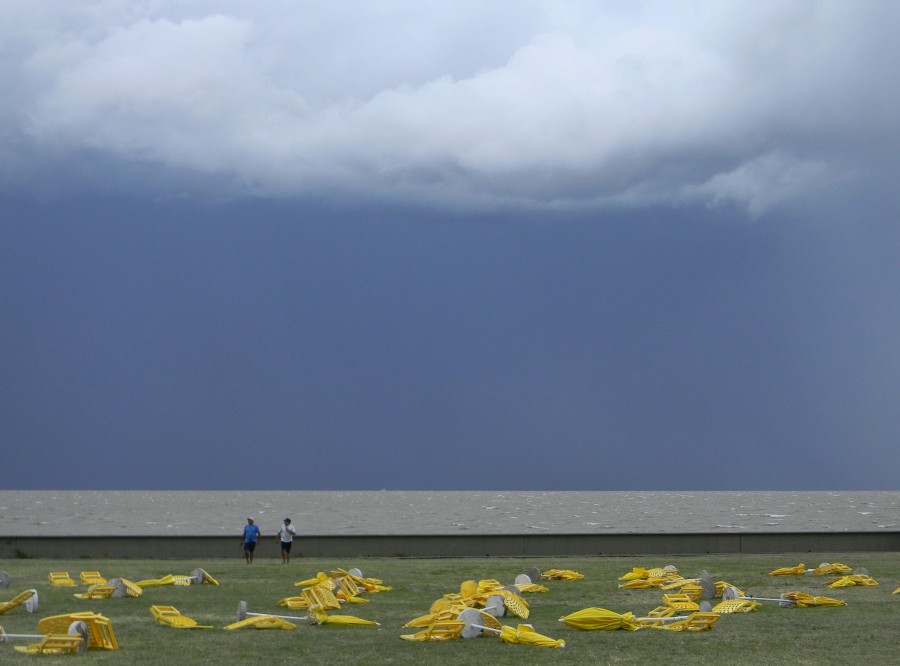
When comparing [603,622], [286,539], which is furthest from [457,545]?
[603,622]

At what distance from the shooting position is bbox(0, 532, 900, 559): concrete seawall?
29656 mm

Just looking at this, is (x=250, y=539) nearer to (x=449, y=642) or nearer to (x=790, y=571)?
(x=790, y=571)

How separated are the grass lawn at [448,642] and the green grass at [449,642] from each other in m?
0.02

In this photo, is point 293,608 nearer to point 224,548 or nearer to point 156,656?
point 156,656

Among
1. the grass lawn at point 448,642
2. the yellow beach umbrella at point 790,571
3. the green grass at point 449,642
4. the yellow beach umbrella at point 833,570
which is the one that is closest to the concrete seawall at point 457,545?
the grass lawn at point 448,642

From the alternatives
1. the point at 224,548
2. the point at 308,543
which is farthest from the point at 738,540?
the point at 224,548

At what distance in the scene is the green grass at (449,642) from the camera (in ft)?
42.3

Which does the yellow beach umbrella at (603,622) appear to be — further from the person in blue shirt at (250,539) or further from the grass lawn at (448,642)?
the person in blue shirt at (250,539)

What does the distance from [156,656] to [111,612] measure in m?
4.84

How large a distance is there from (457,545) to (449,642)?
16.9 metres

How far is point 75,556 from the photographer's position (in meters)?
29.5

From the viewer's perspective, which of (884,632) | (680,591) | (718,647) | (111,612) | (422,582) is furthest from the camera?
(422,582)

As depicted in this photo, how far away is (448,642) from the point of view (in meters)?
14.0

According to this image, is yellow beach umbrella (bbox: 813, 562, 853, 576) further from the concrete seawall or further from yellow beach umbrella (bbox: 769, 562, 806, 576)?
the concrete seawall
